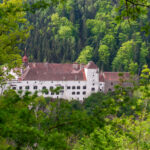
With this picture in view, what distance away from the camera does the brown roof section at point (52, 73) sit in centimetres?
3906

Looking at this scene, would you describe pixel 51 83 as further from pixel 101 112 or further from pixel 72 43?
pixel 101 112

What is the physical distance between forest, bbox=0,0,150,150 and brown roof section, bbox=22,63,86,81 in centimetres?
449

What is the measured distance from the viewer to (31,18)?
229 feet

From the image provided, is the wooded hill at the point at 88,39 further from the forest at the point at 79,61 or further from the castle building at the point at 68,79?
the castle building at the point at 68,79

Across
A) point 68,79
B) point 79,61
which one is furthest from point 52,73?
point 79,61

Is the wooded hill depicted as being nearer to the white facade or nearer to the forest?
the forest

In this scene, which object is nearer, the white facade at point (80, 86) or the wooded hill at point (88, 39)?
the white facade at point (80, 86)

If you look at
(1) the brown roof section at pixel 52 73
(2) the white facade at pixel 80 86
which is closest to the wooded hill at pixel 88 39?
(1) the brown roof section at pixel 52 73

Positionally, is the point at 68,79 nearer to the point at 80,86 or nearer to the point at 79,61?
the point at 80,86

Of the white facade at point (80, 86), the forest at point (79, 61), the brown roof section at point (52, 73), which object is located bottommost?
the white facade at point (80, 86)

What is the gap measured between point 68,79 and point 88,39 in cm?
2770

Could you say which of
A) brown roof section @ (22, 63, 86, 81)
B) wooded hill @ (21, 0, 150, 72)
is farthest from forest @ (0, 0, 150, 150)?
brown roof section @ (22, 63, 86, 81)

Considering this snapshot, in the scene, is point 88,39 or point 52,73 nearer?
point 52,73

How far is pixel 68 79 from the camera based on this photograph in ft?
132
